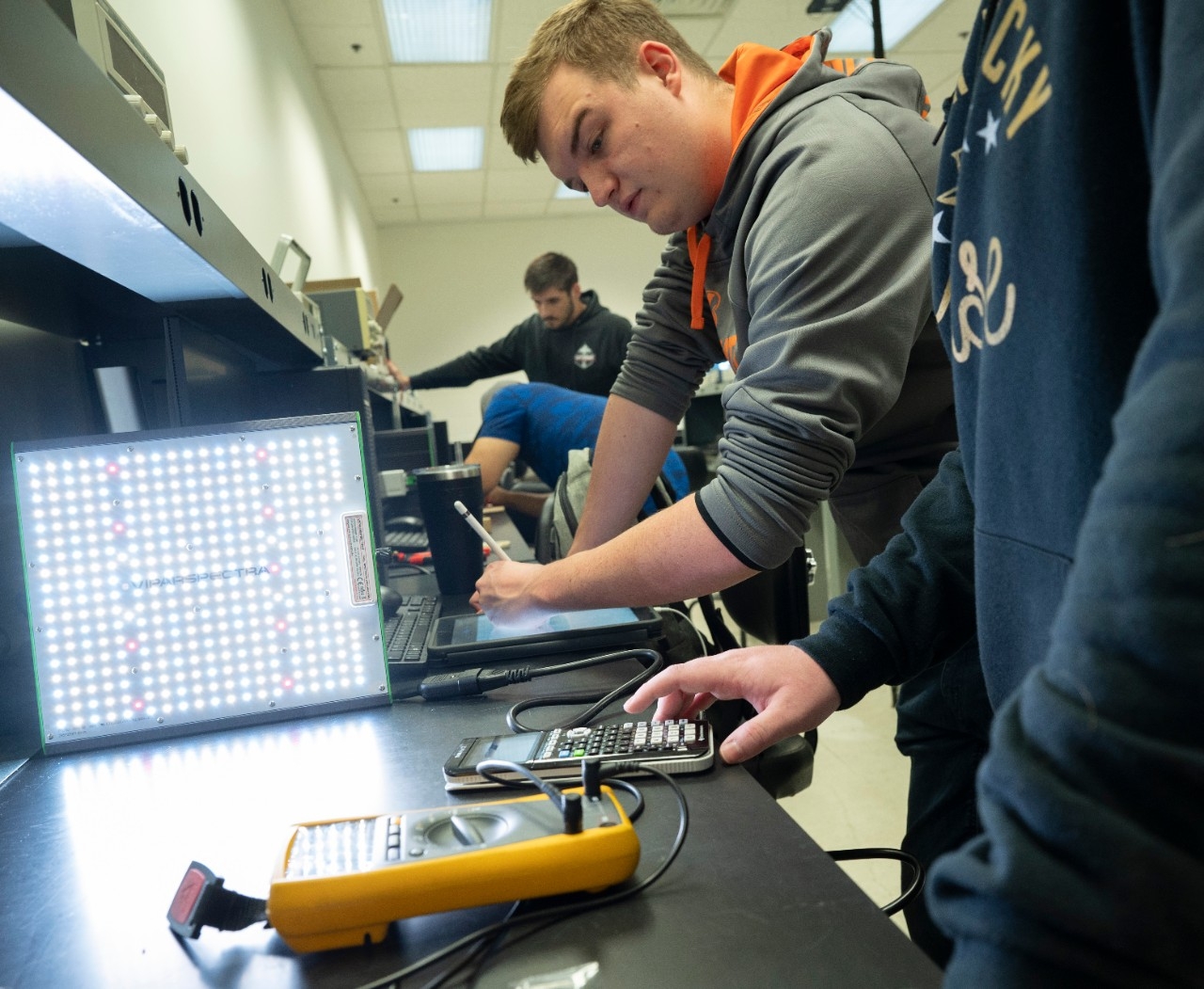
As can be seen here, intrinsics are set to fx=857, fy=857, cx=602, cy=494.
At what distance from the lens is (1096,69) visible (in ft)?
1.14

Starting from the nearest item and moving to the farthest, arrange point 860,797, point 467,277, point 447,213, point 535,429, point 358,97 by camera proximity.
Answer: point 860,797 → point 535,429 → point 358,97 → point 447,213 → point 467,277

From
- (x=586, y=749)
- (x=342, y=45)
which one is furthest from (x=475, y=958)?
(x=342, y=45)

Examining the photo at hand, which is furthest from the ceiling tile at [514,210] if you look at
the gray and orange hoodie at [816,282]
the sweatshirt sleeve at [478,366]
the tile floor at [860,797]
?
the gray and orange hoodie at [816,282]

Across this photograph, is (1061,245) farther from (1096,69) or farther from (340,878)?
(340,878)

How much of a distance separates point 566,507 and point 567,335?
2.19 meters

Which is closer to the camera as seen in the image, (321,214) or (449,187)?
(321,214)

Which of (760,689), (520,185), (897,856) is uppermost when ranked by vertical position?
(520,185)

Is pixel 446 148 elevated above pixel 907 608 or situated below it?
Result: above

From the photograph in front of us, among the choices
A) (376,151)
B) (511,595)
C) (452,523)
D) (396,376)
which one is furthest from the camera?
(376,151)

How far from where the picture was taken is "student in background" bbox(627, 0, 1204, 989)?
0.65 feet

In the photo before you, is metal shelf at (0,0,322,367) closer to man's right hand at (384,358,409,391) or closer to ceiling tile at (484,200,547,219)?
man's right hand at (384,358,409,391)

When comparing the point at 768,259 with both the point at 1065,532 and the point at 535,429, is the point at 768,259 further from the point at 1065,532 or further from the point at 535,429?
the point at 535,429

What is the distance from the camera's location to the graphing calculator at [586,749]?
23.9 inches

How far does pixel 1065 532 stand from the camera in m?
0.39
